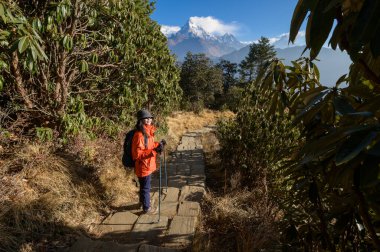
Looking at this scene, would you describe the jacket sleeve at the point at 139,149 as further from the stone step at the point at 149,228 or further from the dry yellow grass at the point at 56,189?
the dry yellow grass at the point at 56,189

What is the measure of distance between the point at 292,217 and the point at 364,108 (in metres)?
1.45

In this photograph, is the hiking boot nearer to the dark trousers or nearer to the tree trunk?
the dark trousers

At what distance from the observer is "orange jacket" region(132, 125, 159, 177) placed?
4.59 metres

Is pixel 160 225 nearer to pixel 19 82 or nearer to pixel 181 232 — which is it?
pixel 181 232

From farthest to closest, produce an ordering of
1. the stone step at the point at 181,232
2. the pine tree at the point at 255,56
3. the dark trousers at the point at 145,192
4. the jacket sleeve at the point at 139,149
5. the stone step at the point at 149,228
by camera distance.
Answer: the pine tree at the point at 255,56 < the dark trousers at the point at 145,192 < the jacket sleeve at the point at 139,149 < the stone step at the point at 149,228 < the stone step at the point at 181,232

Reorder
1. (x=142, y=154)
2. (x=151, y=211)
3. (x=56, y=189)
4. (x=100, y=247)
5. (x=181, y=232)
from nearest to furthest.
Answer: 1. (x=100, y=247)
2. (x=181, y=232)
3. (x=56, y=189)
4. (x=142, y=154)
5. (x=151, y=211)

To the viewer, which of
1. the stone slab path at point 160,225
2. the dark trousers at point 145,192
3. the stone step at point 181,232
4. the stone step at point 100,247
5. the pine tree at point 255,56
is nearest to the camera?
the stone step at point 100,247

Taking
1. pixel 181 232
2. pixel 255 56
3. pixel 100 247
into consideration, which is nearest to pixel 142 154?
pixel 181 232

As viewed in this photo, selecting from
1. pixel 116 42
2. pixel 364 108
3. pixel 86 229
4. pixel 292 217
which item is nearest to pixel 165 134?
pixel 116 42

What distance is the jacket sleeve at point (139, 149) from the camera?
15.0ft

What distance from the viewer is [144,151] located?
15.2 ft

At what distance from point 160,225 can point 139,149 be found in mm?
1204

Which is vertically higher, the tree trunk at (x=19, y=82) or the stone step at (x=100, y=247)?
the tree trunk at (x=19, y=82)

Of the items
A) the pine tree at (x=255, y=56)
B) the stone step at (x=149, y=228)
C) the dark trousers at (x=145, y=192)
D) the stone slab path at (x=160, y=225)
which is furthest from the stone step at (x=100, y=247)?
the pine tree at (x=255, y=56)
